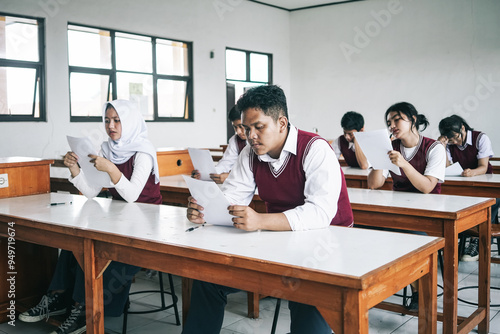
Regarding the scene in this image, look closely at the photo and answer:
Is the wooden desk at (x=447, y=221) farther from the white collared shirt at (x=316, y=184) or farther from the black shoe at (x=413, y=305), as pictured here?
the white collared shirt at (x=316, y=184)

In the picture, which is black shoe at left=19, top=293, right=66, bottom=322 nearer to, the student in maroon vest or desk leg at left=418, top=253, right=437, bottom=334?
desk leg at left=418, top=253, right=437, bottom=334

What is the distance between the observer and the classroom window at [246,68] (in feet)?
30.4

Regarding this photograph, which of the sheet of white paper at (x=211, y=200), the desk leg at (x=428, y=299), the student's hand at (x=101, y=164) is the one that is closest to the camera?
the desk leg at (x=428, y=299)

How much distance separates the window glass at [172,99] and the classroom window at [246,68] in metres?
1.16

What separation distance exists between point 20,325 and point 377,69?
810cm

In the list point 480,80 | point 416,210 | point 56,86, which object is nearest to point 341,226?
point 416,210

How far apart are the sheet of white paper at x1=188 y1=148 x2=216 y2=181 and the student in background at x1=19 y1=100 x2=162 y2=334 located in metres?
0.55

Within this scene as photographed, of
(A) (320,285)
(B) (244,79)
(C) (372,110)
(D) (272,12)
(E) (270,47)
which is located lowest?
(A) (320,285)

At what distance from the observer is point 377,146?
8.66 ft

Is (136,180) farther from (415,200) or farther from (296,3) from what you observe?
(296,3)

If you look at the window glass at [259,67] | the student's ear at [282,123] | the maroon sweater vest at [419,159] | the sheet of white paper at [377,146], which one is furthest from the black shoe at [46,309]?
the window glass at [259,67]

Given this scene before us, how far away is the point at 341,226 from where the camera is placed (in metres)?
1.81

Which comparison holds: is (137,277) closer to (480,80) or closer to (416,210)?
(416,210)

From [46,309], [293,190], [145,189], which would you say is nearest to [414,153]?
[293,190]
